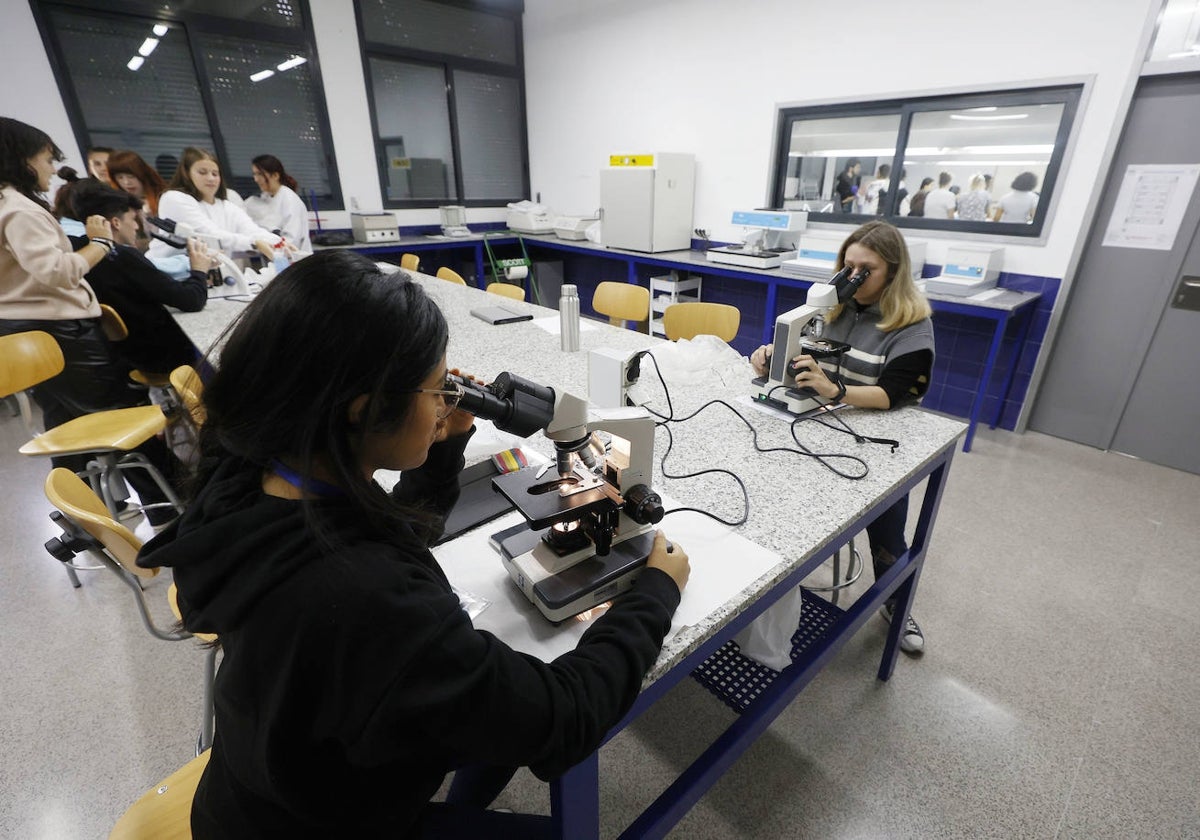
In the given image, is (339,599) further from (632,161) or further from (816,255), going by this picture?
(632,161)

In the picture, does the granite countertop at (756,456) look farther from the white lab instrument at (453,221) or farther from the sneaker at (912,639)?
the white lab instrument at (453,221)

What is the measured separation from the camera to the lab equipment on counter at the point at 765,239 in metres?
3.48

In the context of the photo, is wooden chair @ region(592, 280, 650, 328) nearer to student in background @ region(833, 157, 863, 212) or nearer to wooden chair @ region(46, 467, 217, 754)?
student in background @ region(833, 157, 863, 212)

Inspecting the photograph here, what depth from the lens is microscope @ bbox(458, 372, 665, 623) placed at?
708 mm

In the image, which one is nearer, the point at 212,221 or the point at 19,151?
the point at 19,151

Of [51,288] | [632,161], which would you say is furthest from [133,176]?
[632,161]

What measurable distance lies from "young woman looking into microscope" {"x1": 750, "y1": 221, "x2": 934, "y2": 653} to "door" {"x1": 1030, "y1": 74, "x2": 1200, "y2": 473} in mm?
1961

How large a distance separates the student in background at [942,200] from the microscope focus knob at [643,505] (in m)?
3.29

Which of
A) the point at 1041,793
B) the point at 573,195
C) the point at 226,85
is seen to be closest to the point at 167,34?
the point at 226,85

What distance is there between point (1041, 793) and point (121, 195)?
12.2 feet

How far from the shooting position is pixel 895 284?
157 cm

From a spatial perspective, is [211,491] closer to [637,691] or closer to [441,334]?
[441,334]

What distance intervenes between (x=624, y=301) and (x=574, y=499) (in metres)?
2.15

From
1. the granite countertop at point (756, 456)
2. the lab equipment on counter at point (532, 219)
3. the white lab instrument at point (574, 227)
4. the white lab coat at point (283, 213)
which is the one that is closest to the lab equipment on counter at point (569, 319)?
the granite countertop at point (756, 456)
